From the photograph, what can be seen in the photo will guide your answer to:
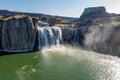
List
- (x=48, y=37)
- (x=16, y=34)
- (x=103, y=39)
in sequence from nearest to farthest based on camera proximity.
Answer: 1. (x=16, y=34)
2. (x=103, y=39)
3. (x=48, y=37)

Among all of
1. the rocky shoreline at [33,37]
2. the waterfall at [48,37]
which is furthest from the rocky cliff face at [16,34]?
the waterfall at [48,37]

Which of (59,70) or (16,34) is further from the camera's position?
(16,34)

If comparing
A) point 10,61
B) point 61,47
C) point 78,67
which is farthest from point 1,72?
point 61,47

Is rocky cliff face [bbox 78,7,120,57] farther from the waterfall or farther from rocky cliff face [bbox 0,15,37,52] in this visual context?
rocky cliff face [bbox 0,15,37,52]

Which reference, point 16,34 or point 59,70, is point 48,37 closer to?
point 16,34

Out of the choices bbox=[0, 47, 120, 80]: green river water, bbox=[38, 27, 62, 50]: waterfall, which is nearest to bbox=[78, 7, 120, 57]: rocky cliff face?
bbox=[38, 27, 62, 50]: waterfall

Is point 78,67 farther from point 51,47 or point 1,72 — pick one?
point 51,47

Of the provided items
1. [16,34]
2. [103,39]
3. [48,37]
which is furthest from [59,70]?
[48,37]
